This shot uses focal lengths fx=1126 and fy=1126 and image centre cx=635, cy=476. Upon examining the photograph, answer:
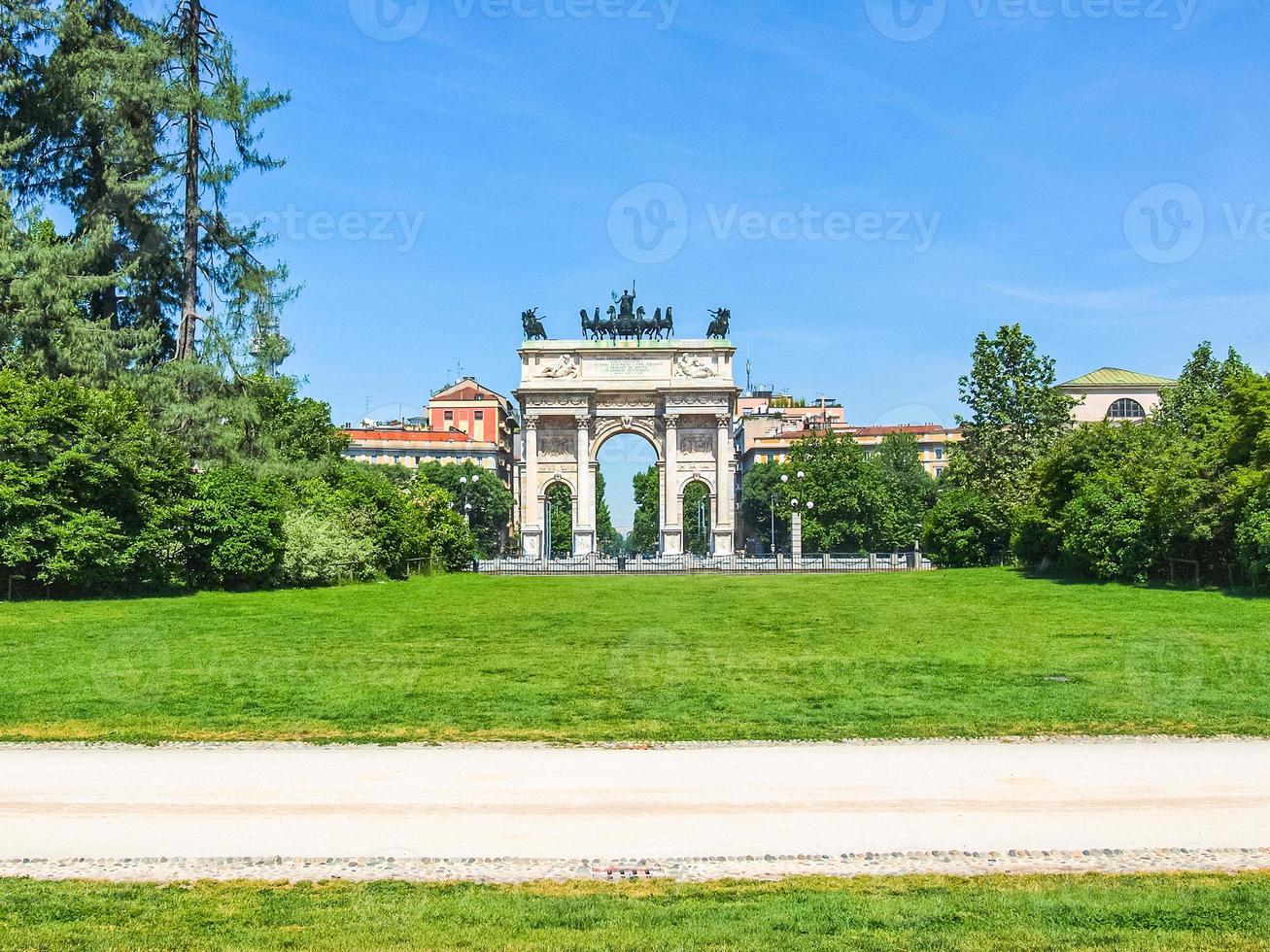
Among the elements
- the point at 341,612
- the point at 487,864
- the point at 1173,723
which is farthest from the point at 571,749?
the point at 341,612

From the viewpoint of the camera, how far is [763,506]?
97500mm

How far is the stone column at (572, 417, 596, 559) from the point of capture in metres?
77.5

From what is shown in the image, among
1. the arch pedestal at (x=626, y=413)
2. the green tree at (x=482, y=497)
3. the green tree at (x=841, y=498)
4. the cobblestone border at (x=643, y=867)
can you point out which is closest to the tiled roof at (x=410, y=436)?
the green tree at (x=482, y=497)

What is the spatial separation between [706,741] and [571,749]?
139cm

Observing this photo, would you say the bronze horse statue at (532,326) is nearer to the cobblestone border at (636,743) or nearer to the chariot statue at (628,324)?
the chariot statue at (628,324)

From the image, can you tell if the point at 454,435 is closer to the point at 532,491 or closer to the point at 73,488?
the point at 532,491

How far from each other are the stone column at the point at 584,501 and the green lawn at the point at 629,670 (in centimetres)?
4992

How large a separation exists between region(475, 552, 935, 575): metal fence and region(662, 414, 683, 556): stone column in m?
12.7

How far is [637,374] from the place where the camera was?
80.1 m

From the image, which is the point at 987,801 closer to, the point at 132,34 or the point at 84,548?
the point at 84,548

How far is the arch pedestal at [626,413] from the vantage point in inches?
3113

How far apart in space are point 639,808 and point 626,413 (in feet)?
235

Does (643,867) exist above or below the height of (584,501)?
below

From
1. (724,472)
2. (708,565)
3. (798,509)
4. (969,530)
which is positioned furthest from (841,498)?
(969,530)
